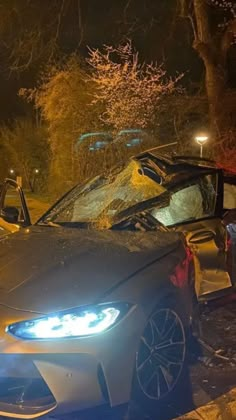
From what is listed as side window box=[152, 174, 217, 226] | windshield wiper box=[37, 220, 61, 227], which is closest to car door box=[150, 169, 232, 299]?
side window box=[152, 174, 217, 226]

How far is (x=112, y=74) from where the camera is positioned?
14672mm

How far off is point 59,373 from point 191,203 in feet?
8.36

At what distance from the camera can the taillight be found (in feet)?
12.5

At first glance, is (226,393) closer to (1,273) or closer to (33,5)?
(1,273)

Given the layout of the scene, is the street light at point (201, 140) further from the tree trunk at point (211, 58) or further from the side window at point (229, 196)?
the side window at point (229, 196)

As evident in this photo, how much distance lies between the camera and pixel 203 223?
16.3ft

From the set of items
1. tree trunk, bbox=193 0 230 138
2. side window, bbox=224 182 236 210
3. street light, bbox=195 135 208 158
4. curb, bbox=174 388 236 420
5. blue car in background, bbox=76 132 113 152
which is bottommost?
blue car in background, bbox=76 132 113 152

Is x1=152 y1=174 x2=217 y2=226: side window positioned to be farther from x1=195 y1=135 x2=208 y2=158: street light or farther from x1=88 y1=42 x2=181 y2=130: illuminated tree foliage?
x1=88 y1=42 x2=181 y2=130: illuminated tree foliage

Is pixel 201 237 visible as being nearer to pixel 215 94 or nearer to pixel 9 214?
pixel 9 214

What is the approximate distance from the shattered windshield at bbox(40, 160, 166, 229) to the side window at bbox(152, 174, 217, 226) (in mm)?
175

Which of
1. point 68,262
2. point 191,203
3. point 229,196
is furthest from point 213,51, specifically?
point 68,262

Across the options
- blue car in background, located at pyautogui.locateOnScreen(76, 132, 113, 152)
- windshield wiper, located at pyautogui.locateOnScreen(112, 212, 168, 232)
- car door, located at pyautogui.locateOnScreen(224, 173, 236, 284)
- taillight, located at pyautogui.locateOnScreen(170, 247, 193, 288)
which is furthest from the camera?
blue car in background, located at pyautogui.locateOnScreen(76, 132, 113, 152)

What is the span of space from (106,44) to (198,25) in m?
2.83

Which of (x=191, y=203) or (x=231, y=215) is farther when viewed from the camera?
(x=231, y=215)
